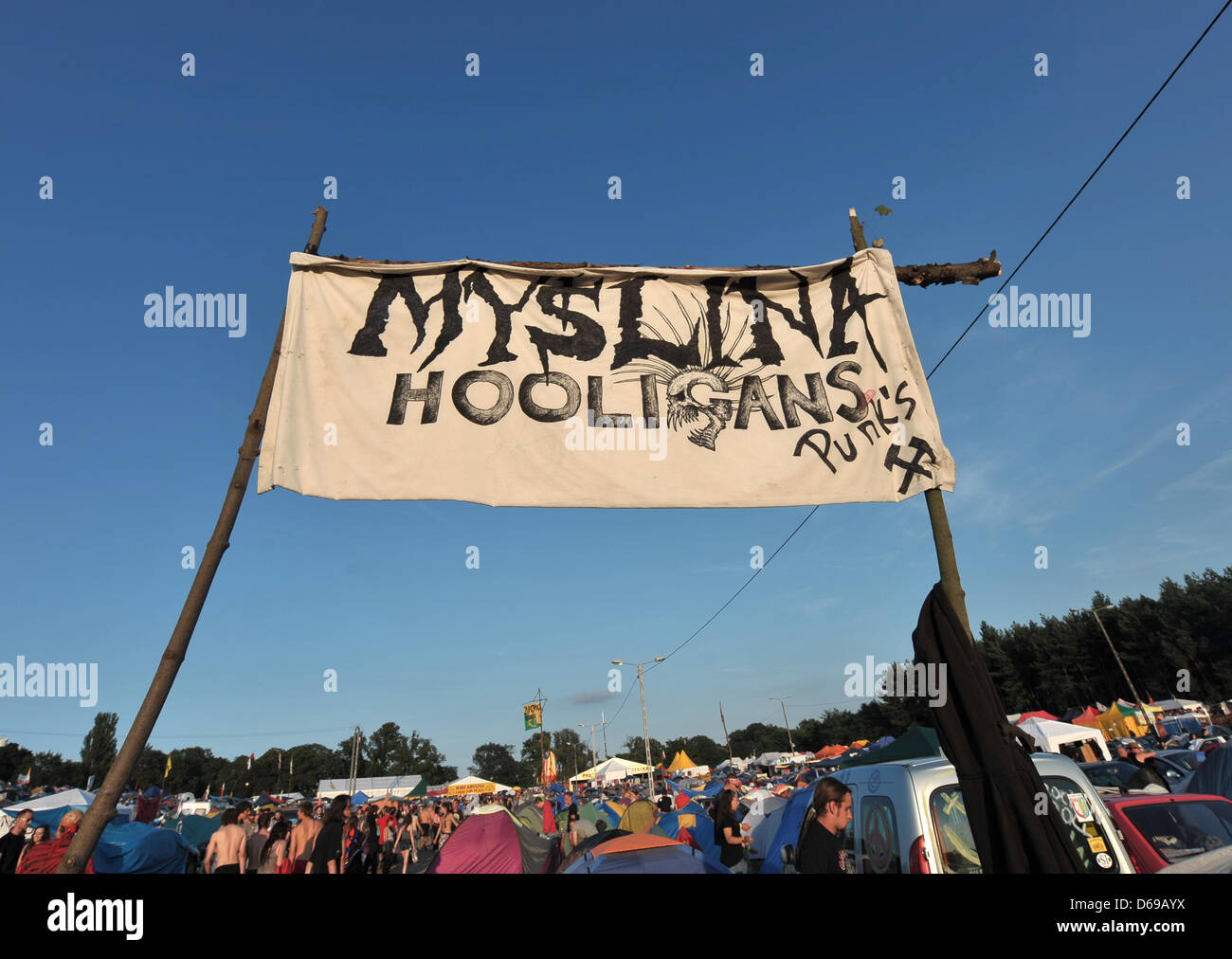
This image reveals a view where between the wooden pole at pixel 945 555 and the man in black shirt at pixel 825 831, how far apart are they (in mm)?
2452

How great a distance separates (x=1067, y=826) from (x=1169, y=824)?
2126mm

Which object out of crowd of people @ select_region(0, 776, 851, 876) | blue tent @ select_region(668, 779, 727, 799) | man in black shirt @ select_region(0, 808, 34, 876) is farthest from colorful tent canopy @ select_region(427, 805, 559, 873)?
blue tent @ select_region(668, 779, 727, 799)

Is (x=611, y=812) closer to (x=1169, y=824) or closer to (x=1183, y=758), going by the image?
(x=1183, y=758)

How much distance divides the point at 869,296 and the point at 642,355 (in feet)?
5.00

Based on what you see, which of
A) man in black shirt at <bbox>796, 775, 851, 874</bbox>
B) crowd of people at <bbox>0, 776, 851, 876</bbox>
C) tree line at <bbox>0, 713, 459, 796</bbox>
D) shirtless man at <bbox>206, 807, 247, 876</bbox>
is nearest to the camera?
man in black shirt at <bbox>796, 775, 851, 874</bbox>

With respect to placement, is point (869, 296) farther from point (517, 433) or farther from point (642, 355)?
point (517, 433)

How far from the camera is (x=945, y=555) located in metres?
3.25

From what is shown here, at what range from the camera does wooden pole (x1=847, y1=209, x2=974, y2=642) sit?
305 centimetres

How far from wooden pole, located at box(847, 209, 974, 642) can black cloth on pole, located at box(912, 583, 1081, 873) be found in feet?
0.41

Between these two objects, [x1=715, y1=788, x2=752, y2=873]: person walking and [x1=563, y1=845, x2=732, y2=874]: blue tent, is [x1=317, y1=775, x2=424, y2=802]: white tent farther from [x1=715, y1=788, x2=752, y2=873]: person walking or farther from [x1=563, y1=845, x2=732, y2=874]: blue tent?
[x1=563, y1=845, x2=732, y2=874]: blue tent

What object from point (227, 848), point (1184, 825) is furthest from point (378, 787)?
point (1184, 825)

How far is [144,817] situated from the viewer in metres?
18.0

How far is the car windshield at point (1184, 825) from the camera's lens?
16.6 feet
